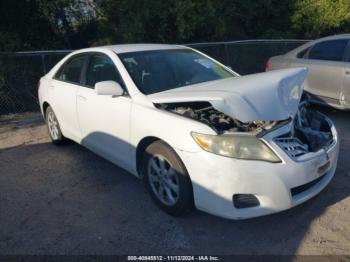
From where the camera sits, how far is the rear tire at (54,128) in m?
5.67

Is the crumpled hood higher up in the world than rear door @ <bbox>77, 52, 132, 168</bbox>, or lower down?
higher up

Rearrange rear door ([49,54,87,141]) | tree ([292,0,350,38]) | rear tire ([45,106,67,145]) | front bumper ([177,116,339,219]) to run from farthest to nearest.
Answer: tree ([292,0,350,38])
rear tire ([45,106,67,145])
rear door ([49,54,87,141])
front bumper ([177,116,339,219])

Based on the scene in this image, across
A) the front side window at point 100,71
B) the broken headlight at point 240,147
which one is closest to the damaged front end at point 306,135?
the broken headlight at point 240,147

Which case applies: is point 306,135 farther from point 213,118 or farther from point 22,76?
point 22,76

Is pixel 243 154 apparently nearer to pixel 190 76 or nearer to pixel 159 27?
pixel 190 76

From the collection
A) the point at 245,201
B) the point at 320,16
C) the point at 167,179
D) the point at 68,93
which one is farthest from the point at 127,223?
the point at 320,16

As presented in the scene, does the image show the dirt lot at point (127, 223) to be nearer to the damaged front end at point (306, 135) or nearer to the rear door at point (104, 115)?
the rear door at point (104, 115)

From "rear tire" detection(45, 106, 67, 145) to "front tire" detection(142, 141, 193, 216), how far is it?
2305mm

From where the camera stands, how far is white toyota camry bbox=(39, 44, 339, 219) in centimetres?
314

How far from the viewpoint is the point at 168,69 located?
4.42m

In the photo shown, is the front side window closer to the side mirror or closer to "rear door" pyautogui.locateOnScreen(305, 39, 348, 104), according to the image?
the side mirror

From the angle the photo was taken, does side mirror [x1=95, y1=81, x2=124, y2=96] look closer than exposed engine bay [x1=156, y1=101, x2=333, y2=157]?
No

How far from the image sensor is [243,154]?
3.13 meters

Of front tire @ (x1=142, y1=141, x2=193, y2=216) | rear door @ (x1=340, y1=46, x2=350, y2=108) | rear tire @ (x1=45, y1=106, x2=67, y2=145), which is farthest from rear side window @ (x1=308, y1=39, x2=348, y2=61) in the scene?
rear tire @ (x1=45, y1=106, x2=67, y2=145)
